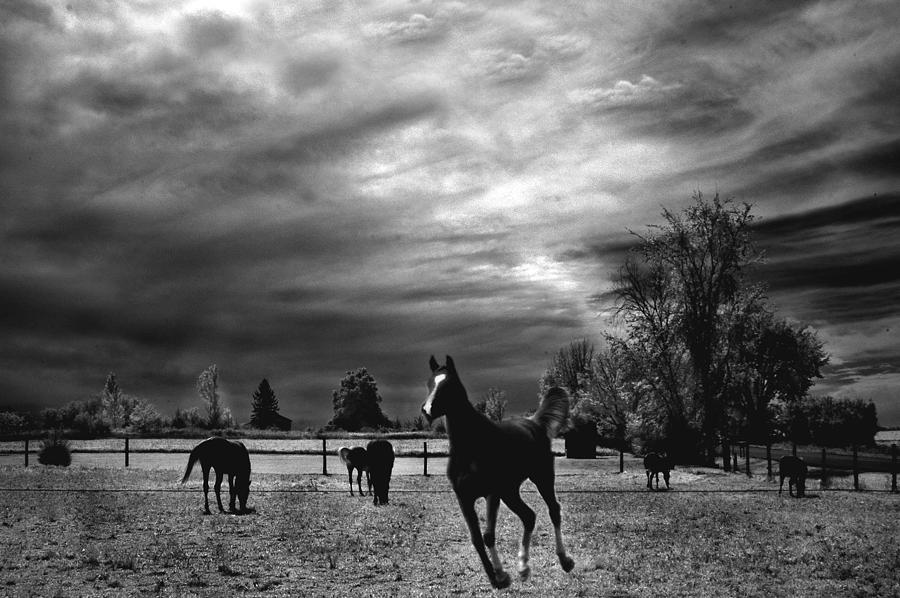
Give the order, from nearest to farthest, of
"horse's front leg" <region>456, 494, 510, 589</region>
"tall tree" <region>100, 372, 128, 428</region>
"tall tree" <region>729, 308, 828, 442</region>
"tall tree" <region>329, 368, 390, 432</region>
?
"horse's front leg" <region>456, 494, 510, 589</region>, "tall tree" <region>329, 368, 390, 432</region>, "tall tree" <region>729, 308, 828, 442</region>, "tall tree" <region>100, 372, 128, 428</region>

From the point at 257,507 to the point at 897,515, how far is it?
31.4m

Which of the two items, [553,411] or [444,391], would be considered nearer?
[444,391]

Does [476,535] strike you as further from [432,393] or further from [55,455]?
[55,455]

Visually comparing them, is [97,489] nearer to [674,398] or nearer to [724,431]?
[674,398]

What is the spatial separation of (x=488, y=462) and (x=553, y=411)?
789 mm

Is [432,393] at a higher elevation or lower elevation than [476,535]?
higher

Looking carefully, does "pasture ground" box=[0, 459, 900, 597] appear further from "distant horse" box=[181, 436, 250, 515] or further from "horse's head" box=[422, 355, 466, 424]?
"horse's head" box=[422, 355, 466, 424]


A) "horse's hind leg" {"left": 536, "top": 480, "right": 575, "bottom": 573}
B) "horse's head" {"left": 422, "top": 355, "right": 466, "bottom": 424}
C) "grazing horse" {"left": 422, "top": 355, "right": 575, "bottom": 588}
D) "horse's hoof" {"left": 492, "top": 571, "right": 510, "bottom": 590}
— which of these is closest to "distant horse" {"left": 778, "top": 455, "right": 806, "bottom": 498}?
"horse's hind leg" {"left": 536, "top": 480, "right": 575, "bottom": 573}

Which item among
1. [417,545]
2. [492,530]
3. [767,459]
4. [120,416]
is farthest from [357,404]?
[120,416]

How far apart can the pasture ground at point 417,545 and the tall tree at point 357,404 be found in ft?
49.4

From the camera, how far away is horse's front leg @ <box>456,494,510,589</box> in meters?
2.90

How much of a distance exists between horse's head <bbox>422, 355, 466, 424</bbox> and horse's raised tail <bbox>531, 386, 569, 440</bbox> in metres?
0.77

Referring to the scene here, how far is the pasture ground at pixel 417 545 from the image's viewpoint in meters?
21.8

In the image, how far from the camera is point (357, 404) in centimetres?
580
